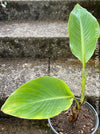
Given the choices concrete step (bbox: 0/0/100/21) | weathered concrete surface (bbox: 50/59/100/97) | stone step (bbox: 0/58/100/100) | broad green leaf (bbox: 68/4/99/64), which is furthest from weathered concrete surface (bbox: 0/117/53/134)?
concrete step (bbox: 0/0/100/21)

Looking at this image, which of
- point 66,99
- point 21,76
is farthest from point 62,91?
point 21,76

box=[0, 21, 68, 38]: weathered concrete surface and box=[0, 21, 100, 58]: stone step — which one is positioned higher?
box=[0, 21, 68, 38]: weathered concrete surface

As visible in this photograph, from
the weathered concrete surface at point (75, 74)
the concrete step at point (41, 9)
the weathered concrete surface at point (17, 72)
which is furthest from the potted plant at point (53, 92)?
the concrete step at point (41, 9)

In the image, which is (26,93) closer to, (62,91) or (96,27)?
(62,91)

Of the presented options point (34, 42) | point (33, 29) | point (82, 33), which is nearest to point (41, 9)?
point (33, 29)

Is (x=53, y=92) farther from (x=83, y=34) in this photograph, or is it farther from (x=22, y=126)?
(x=22, y=126)

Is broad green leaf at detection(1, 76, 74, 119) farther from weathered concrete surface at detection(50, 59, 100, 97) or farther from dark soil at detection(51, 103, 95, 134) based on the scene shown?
weathered concrete surface at detection(50, 59, 100, 97)
